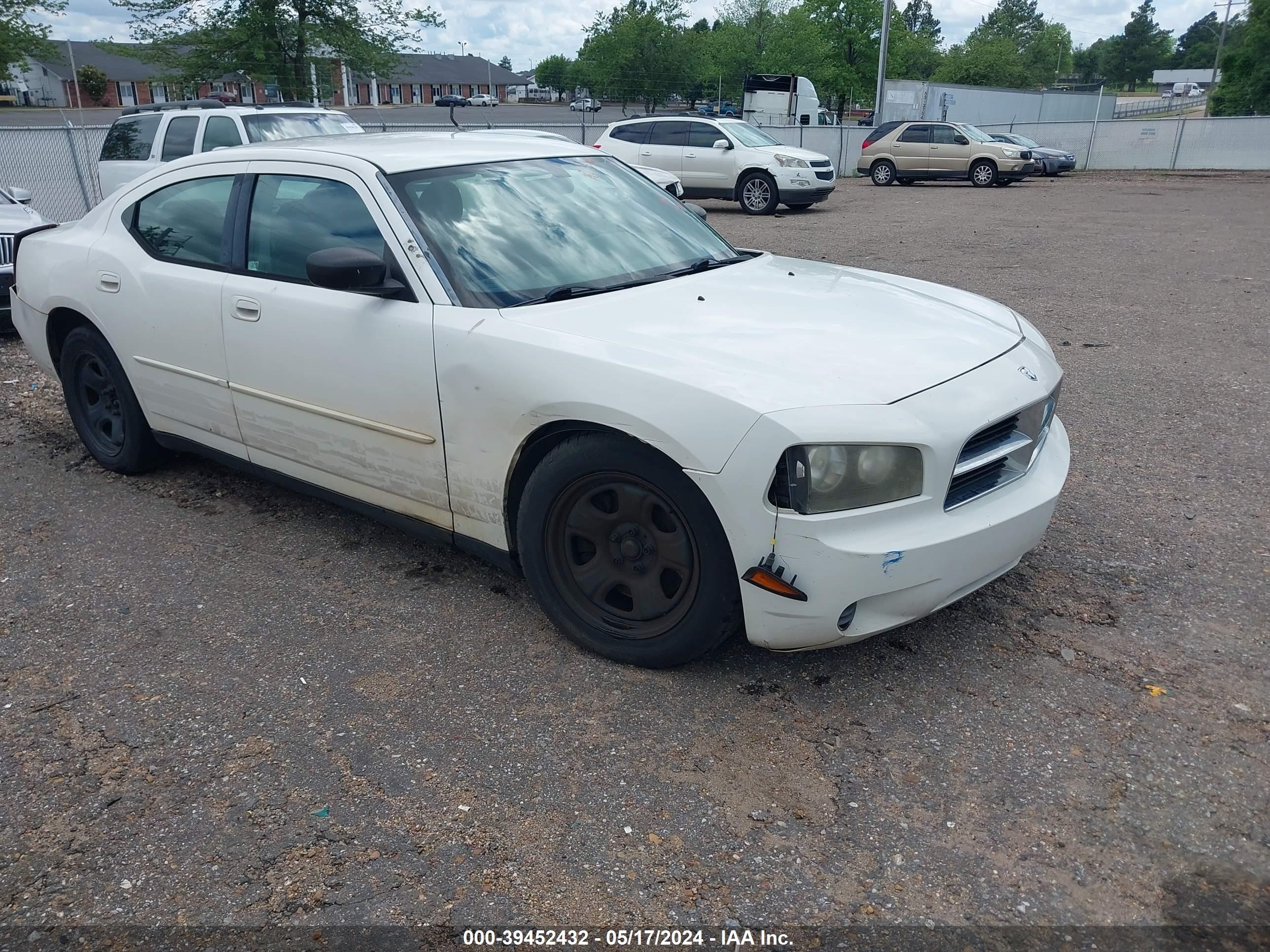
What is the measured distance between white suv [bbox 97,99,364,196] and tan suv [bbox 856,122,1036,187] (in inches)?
710

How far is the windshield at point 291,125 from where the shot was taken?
453 inches

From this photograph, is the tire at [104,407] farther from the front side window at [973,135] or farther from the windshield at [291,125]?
the front side window at [973,135]

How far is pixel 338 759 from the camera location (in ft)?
9.20

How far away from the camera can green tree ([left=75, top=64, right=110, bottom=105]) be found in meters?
70.0

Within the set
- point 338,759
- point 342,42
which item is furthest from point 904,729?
point 342,42

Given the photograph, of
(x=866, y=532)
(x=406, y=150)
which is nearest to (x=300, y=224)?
(x=406, y=150)

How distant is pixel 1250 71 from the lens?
1859 inches

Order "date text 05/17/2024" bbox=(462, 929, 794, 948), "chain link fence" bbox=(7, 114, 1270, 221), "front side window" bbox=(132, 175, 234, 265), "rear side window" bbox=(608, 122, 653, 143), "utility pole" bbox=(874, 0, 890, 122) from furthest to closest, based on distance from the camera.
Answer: "utility pole" bbox=(874, 0, 890, 122) < "rear side window" bbox=(608, 122, 653, 143) < "chain link fence" bbox=(7, 114, 1270, 221) < "front side window" bbox=(132, 175, 234, 265) < "date text 05/17/2024" bbox=(462, 929, 794, 948)

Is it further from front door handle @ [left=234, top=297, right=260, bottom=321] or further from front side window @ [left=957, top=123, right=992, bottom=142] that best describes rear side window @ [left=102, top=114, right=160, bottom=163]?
front side window @ [left=957, top=123, right=992, bottom=142]

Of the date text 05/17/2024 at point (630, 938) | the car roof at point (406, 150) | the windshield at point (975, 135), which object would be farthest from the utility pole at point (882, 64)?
the date text 05/17/2024 at point (630, 938)

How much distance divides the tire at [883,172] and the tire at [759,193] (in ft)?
32.4

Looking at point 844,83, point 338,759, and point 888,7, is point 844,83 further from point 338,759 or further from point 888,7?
point 338,759

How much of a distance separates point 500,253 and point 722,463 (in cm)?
132

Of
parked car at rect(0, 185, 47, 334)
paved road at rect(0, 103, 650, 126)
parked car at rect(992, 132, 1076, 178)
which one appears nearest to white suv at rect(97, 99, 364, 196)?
parked car at rect(0, 185, 47, 334)
